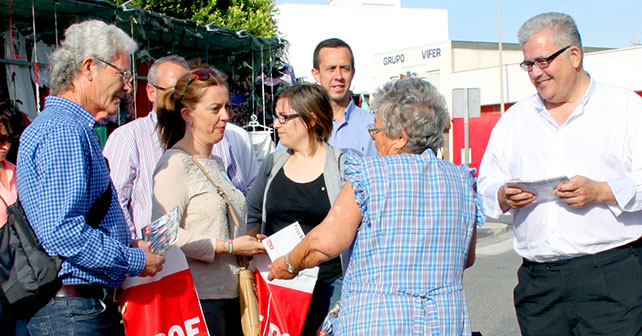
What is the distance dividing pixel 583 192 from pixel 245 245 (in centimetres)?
161

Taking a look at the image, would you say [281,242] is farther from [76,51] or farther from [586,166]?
[586,166]

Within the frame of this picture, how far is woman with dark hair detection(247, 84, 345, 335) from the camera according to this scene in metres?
3.05

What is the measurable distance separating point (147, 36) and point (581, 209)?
6237mm

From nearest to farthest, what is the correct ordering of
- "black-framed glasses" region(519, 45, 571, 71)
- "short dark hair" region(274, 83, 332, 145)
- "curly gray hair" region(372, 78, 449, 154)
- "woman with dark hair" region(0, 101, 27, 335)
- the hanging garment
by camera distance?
"curly gray hair" region(372, 78, 449, 154), "black-framed glasses" region(519, 45, 571, 71), "woman with dark hair" region(0, 101, 27, 335), "short dark hair" region(274, 83, 332, 145), the hanging garment

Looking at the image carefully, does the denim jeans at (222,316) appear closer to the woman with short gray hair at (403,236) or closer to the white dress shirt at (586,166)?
the woman with short gray hair at (403,236)

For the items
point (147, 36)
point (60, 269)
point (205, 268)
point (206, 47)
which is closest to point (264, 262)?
point (205, 268)

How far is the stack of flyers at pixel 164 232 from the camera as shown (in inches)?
91.4

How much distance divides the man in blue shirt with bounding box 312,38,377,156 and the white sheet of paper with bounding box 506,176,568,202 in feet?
4.49

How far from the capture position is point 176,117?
3.02 m

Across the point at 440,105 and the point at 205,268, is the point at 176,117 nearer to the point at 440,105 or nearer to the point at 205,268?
the point at 205,268

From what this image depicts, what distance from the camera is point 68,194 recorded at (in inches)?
81.1

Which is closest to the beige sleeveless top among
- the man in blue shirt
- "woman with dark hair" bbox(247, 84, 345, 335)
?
"woman with dark hair" bbox(247, 84, 345, 335)

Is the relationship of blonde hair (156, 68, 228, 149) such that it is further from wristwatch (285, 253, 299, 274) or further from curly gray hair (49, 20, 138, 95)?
wristwatch (285, 253, 299, 274)

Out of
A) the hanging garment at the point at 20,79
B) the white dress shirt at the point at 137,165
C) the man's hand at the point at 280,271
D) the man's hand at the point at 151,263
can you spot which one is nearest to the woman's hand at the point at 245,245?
the man's hand at the point at 280,271
